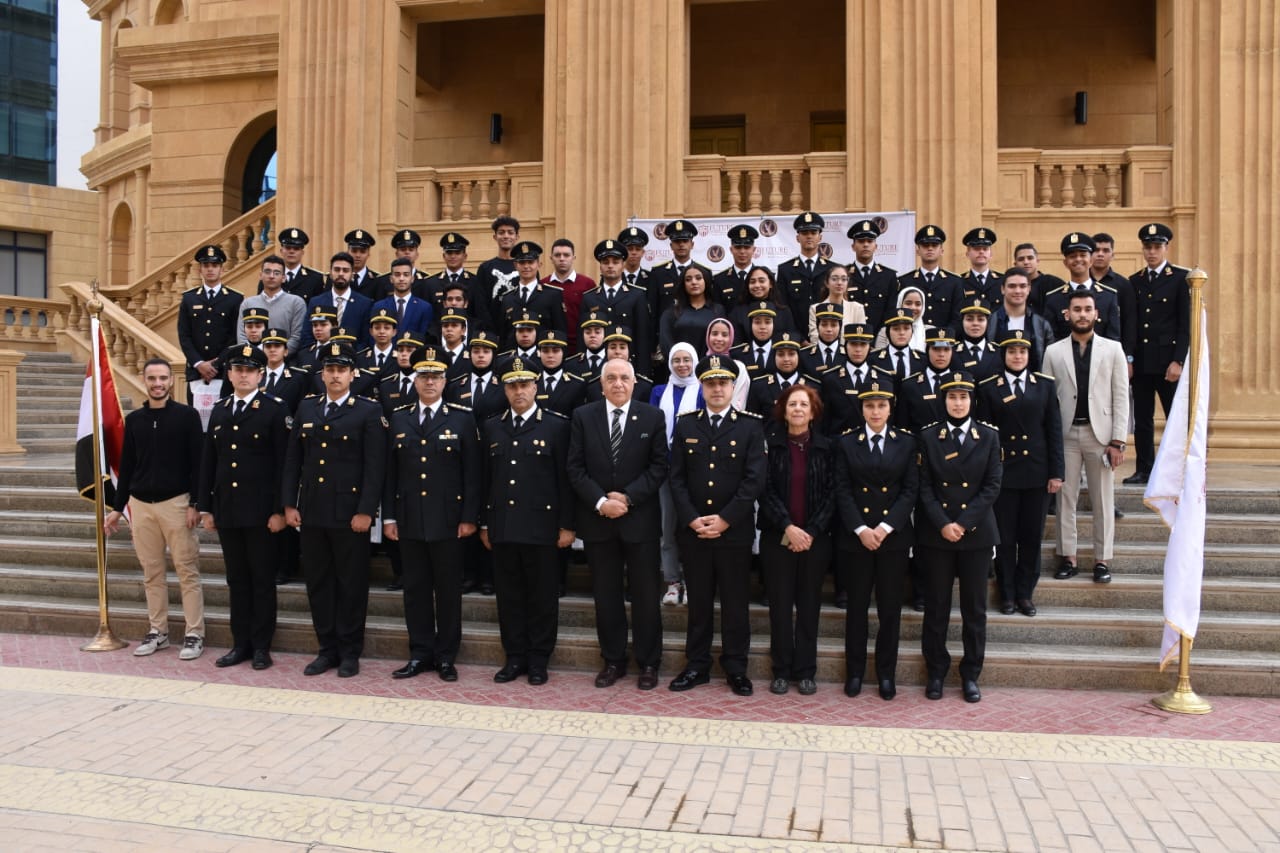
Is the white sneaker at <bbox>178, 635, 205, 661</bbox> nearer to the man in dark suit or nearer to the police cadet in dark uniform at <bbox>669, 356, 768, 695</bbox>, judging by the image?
the man in dark suit

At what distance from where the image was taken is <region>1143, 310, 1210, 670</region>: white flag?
5758 mm

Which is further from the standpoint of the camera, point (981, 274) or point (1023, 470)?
point (981, 274)

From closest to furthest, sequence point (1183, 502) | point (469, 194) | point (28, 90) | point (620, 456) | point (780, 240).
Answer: point (1183, 502) → point (620, 456) → point (780, 240) → point (469, 194) → point (28, 90)

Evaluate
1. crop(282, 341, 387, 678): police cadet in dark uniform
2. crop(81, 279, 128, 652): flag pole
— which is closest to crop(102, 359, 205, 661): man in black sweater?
crop(81, 279, 128, 652): flag pole

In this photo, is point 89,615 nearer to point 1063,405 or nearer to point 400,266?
point 400,266

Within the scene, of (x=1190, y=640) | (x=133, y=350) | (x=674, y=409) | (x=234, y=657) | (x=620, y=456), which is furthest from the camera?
(x=133, y=350)

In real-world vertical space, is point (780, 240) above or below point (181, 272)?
below

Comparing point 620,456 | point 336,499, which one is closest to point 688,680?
point 620,456

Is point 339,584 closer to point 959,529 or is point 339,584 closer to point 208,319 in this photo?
point 208,319

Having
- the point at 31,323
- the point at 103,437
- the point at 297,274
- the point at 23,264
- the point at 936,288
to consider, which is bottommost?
the point at 103,437

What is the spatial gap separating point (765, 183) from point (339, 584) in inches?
325

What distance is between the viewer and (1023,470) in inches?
258

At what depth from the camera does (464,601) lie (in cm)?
722

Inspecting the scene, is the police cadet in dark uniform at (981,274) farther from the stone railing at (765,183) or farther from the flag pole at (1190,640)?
the stone railing at (765,183)
